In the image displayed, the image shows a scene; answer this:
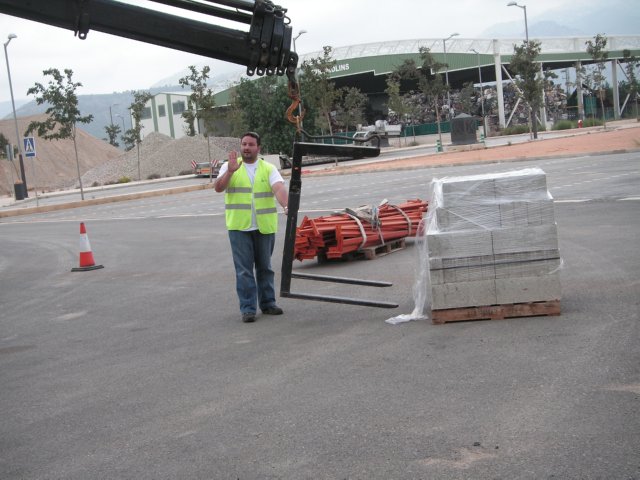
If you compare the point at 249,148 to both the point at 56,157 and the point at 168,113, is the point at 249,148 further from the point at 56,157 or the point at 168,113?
the point at 56,157

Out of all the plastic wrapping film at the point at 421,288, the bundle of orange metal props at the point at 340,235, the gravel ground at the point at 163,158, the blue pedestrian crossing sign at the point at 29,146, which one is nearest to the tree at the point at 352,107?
the gravel ground at the point at 163,158

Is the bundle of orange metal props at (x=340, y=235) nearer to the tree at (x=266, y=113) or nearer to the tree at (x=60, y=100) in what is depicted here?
the tree at (x=60, y=100)

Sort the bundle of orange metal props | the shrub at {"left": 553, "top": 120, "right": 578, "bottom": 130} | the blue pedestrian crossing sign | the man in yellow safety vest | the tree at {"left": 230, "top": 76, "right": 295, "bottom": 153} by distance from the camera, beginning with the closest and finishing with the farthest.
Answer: the man in yellow safety vest → the bundle of orange metal props → the blue pedestrian crossing sign → the tree at {"left": 230, "top": 76, "right": 295, "bottom": 153} → the shrub at {"left": 553, "top": 120, "right": 578, "bottom": 130}

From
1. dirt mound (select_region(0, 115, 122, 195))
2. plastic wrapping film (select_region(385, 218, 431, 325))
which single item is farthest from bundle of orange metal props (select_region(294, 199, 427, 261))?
dirt mound (select_region(0, 115, 122, 195))

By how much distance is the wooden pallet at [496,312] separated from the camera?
796 cm

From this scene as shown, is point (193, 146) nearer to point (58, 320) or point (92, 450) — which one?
point (58, 320)

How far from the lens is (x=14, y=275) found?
15.5 metres

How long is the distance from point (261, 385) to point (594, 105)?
294ft

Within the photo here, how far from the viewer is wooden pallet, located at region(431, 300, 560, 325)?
26.1 ft

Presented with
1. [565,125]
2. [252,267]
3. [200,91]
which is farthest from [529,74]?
[252,267]

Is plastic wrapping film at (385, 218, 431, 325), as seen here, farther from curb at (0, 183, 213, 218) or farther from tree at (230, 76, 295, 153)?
tree at (230, 76, 295, 153)

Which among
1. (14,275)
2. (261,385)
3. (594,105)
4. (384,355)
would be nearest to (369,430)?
(261,385)

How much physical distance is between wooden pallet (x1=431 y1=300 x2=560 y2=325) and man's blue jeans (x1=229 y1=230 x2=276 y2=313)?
85.6 inches

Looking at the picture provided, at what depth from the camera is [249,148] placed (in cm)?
939
